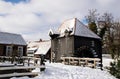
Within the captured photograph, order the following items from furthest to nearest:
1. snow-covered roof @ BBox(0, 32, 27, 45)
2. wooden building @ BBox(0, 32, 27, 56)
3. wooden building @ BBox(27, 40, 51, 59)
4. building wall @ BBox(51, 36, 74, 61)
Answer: wooden building @ BBox(27, 40, 51, 59) → snow-covered roof @ BBox(0, 32, 27, 45) → wooden building @ BBox(0, 32, 27, 56) → building wall @ BBox(51, 36, 74, 61)

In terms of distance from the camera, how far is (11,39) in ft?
144

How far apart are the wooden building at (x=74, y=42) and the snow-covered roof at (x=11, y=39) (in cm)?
674

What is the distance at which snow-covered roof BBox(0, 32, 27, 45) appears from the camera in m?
42.4

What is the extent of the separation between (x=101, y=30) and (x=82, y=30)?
17.3m

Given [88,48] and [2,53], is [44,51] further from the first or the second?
[88,48]

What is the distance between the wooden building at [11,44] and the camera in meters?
41.3

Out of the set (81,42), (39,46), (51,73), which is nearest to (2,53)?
(81,42)

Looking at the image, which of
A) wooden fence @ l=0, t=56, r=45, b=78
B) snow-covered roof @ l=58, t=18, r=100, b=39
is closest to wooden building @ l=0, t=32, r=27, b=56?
snow-covered roof @ l=58, t=18, r=100, b=39

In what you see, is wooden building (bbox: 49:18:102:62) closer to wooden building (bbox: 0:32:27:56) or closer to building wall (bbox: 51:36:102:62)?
building wall (bbox: 51:36:102:62)

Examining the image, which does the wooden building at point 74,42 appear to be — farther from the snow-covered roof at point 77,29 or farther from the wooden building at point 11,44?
the wooden building at point 11,44

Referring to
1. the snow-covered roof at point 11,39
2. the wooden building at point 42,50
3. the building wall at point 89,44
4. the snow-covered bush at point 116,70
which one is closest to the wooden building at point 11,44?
the snow-covered roof at point 11,39

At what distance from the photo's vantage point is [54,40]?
1663 inches

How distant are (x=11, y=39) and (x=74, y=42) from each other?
13796 millimetres

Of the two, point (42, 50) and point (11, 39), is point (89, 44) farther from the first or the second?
point (42, 50)
